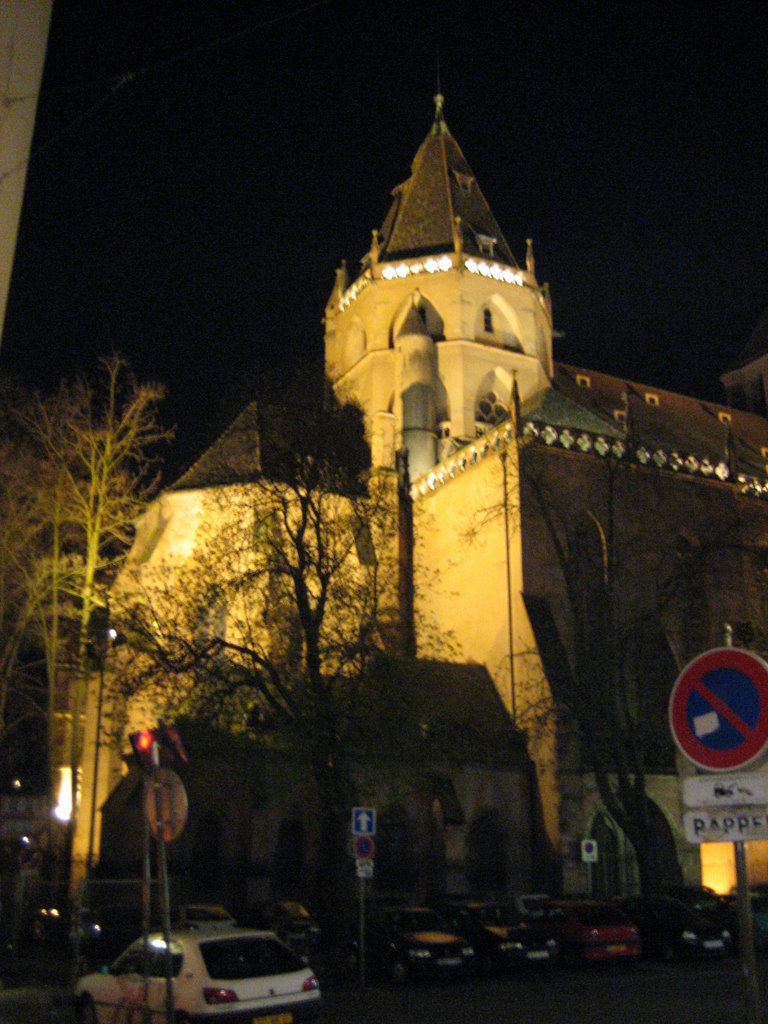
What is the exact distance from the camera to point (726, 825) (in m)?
5.13

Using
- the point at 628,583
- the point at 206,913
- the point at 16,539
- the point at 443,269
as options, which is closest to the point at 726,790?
the point at 206,913

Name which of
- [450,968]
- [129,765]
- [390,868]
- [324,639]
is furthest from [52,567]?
[450,968]

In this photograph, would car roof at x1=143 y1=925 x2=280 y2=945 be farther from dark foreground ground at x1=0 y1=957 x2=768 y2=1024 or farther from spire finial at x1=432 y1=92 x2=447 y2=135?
spire finial at x1=432 y1=92 x2=447 y2=135

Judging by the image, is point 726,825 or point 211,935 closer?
point 726,825

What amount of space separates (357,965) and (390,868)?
966 cm

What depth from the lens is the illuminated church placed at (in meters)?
27.4

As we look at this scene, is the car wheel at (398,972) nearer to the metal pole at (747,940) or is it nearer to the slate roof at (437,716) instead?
the slate roof at (437,716)

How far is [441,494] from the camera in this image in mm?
35031

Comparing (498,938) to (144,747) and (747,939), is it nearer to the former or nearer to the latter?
(144,747)

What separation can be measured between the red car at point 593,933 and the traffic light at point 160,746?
38.8ft

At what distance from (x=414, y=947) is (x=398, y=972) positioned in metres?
0.51

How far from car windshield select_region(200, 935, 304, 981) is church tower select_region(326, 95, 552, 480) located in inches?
1054

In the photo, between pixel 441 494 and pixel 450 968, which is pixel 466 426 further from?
pixel 450 968

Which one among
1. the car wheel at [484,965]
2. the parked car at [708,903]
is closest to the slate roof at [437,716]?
the car wheel at [484,965]
